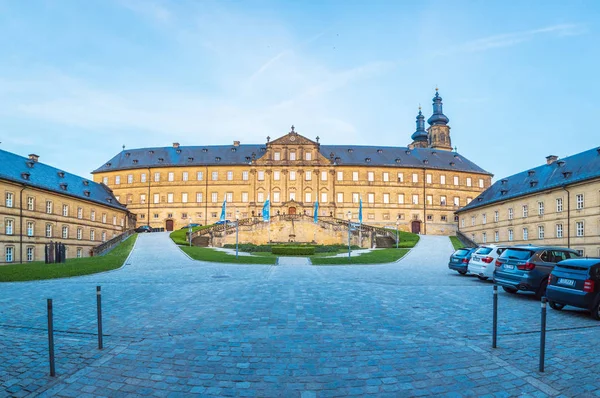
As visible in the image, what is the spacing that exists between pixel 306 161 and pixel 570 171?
3995 centimetres

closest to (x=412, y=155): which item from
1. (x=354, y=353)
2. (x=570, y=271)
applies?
(x=570, y=271)

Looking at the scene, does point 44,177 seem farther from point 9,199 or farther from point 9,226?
point 9,226

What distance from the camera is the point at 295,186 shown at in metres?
69.7

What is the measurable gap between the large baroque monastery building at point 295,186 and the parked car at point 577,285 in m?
57.0

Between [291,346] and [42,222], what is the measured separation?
149 feet

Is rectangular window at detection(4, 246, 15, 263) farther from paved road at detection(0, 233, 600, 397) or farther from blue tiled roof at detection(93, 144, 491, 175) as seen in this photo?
blue tiled roof at detection(93, 144, 491, 175)

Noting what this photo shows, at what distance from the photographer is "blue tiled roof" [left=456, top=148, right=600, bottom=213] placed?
38.1m

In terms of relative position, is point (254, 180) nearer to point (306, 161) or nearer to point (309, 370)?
point (306, 161)

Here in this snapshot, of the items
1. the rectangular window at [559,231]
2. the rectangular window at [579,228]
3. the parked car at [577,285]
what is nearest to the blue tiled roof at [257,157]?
the rectangular window at [559,231]

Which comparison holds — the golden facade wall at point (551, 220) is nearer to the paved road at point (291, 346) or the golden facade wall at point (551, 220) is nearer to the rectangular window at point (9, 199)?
the paved road at point (291, 346)

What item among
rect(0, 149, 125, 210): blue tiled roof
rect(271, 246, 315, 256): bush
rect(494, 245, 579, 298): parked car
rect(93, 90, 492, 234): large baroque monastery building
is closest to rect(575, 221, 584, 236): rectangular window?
rect(271, 246, 315, 256): bush

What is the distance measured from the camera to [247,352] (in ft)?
22.4

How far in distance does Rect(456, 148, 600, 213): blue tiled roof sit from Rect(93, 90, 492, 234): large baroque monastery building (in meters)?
14.9

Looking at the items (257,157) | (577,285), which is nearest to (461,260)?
(577,285)
